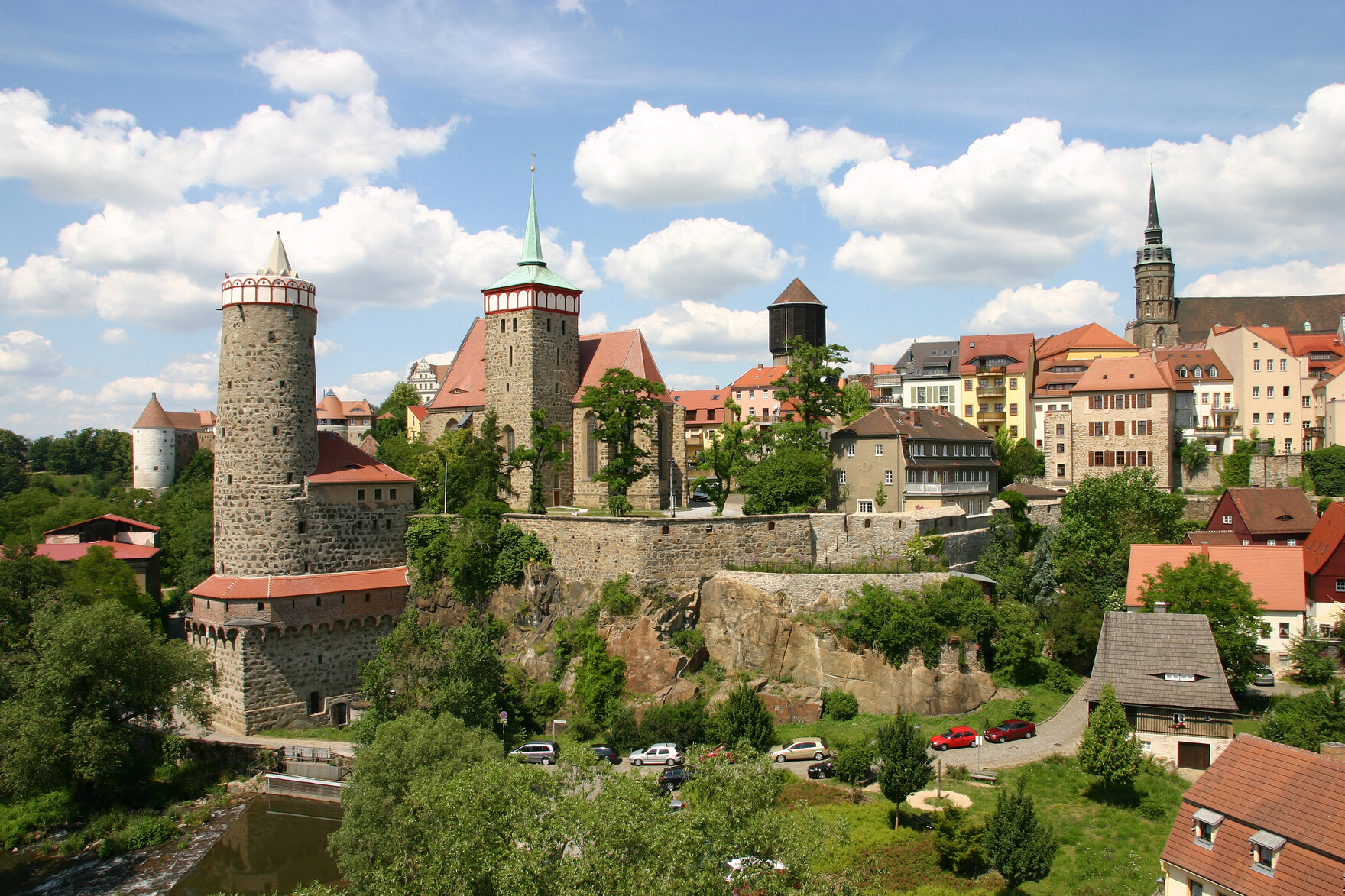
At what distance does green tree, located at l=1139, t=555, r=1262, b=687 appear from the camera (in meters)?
31.5

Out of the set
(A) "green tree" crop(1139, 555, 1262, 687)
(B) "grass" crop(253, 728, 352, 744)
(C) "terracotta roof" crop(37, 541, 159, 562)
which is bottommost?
(B) "grass" crop(253, 728, 352, 744)

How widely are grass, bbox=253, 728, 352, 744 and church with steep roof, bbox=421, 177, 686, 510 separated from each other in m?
14.9

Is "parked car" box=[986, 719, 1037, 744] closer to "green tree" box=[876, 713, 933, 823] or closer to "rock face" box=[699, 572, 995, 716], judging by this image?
"rock face" box=[699, 572, 995, 716]

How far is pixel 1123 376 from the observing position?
2190 inches

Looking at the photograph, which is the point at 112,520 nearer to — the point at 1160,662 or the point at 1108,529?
the point at 1160,662

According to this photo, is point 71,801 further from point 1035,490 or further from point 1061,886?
point 1035,490

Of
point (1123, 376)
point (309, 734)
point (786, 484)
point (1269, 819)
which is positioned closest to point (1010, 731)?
point (1269, 819)

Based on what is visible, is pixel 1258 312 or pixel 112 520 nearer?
pixel 112 520

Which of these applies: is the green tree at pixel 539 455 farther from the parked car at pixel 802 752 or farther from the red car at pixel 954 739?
the red car at pixel 954 739

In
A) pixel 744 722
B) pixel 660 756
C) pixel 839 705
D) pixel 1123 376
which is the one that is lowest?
pixel 660 756

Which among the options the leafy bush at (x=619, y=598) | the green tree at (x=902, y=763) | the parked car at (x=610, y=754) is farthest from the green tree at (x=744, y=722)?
the leafy bush at (x=619, y=598)

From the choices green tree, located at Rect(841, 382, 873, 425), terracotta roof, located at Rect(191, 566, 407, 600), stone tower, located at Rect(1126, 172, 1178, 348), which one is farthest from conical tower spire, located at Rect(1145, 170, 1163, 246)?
terracotta roof, located at Rect(191, 566, 407, 600)

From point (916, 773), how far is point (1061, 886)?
424 cm

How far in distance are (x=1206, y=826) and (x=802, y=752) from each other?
12.0 metres
